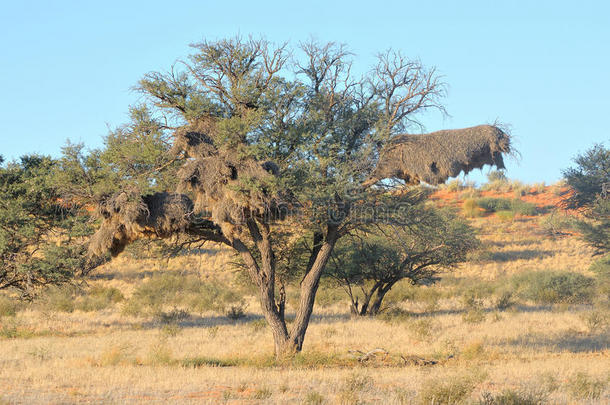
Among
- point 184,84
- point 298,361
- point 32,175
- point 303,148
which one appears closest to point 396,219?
point 303,148

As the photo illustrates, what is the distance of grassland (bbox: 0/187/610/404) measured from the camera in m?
10.1

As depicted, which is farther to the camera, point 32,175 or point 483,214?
point 483,214

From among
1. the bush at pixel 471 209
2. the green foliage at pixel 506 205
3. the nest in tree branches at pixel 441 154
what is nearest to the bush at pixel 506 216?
the green foliage at pixel 506 205

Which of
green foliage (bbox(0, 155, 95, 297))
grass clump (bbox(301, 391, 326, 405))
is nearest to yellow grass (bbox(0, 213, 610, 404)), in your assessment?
grass clump (bbox(301, 391, 326, 405))

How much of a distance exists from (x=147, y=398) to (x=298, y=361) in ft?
15.3

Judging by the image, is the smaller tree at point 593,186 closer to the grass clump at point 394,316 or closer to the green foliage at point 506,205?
the grass clump at point 394,316

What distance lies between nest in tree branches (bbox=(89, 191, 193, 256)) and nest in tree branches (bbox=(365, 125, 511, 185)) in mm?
4327

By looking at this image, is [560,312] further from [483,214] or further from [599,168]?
[483,214]

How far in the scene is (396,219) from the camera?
Result: 14.6m

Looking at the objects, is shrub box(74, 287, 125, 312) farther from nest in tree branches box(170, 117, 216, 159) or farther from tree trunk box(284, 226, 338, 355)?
nest in tree branches box(170, 117, 216, 159)

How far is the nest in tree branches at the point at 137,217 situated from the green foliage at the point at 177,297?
15.4 meters

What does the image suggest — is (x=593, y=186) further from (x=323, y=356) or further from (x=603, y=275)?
(x=323, y=356)

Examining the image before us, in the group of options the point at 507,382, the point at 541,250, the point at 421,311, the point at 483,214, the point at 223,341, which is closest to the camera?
the point at 507,382

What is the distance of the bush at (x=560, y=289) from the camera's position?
33.4m
